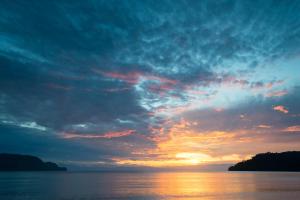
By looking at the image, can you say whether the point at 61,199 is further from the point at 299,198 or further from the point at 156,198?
the point at 299,198

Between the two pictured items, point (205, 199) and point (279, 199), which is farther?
point (205, 199)

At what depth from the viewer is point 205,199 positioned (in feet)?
242

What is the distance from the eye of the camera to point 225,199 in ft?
238

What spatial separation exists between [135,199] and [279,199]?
106ft

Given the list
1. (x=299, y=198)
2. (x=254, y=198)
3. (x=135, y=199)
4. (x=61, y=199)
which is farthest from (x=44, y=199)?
(x=299, y=198)

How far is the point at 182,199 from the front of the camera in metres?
74.1

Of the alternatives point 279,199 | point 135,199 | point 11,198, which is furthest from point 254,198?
point 11,198

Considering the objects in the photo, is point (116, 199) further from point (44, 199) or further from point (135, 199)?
point (44, 199)

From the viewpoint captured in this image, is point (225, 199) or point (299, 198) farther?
point (225, 199)

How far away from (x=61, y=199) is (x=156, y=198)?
22197 millimetres

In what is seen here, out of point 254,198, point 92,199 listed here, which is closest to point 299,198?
point 254,198

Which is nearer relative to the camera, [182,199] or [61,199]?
[61,199]

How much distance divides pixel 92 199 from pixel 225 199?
3100 cm

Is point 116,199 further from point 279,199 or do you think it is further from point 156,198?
point 279,199
